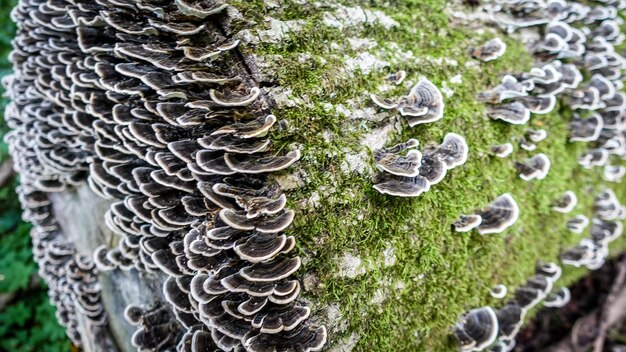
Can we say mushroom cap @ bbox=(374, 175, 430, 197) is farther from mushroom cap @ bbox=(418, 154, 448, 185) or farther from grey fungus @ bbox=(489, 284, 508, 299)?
grey fungus @ bbox=(489, 284, 508, 299)

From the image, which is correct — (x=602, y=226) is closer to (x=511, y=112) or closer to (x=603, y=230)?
(x=603, y=230)

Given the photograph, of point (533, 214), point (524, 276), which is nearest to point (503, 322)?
point (524, 276)

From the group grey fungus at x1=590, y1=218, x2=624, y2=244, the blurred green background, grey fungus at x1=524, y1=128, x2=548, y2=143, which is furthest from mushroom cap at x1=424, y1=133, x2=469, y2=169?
the blurred green background

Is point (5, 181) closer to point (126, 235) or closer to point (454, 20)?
point (126, 235)

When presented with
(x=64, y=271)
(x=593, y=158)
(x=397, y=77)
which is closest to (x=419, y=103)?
(x=397, y=77)

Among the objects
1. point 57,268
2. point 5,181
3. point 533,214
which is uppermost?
point 533,214
